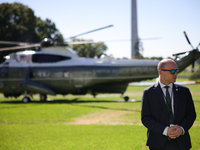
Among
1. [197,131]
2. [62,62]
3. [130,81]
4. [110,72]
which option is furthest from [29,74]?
[197,131]

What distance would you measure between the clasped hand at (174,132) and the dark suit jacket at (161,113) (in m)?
0.13

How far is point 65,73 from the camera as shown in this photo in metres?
21.7

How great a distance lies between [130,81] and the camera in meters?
21.0

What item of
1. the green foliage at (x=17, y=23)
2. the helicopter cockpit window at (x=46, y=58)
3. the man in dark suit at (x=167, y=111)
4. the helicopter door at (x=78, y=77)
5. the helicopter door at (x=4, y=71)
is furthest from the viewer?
the green foliage at (x=17, y=23)

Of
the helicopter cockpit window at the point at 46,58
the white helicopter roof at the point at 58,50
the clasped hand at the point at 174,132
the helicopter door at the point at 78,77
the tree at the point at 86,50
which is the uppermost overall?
the tree at the point at 86,50

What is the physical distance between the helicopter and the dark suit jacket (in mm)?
16363

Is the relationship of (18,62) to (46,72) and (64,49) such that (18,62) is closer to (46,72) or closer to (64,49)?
(46,72)

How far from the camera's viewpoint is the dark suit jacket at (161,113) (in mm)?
3799

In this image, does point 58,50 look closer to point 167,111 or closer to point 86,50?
point 167,111

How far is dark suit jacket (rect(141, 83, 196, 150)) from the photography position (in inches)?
150

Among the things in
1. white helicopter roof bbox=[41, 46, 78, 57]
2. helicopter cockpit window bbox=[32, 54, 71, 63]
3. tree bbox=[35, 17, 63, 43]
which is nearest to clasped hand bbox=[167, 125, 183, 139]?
white helicopter roof bbox=[41, 46, 78, 57]

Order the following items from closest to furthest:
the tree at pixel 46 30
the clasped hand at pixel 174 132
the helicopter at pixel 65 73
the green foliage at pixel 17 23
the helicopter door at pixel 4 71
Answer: the clasped hand at pixel 174 132 < the helicopter at pixel 65 73 < the helicopter door at pixel 4 71 < the green foliage at pixel 17 23 < the tree at pixel 46 30

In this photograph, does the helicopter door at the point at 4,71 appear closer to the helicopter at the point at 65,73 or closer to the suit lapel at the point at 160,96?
the helicopter at the point at 65,73

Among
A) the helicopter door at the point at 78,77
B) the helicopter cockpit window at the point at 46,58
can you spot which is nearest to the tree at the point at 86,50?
the helicopter cockpit window at the point at 46,58
